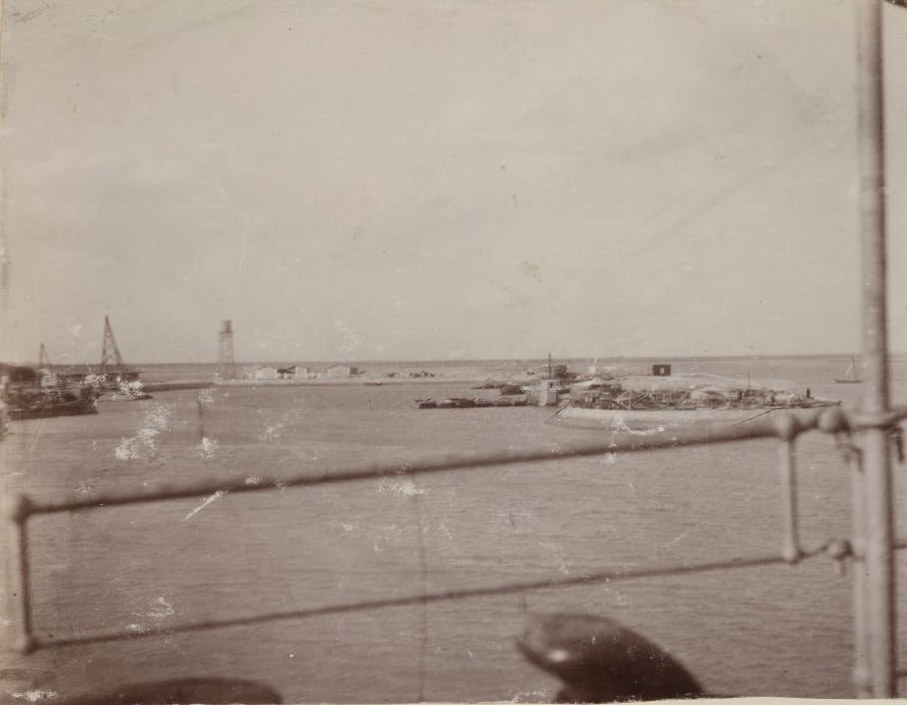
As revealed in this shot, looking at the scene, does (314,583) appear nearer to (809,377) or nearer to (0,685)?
(0,685)

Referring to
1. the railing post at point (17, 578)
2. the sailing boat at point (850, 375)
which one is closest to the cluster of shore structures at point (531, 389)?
the sailing boat at point (850, 375)

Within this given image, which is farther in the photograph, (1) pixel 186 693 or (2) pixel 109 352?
(2) pixel 109 352

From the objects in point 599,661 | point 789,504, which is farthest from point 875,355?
point 599,661

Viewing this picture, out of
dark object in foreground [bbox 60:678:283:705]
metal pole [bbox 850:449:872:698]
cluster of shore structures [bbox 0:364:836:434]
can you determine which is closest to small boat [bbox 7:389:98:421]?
cluster of shore structures [bbox 0:364:836:434]

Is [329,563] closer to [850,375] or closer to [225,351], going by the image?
[225,351]

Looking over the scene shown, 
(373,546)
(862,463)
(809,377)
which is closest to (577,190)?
(809,377)

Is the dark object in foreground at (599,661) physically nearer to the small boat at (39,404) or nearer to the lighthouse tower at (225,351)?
the lighthouse tower at (225,351)

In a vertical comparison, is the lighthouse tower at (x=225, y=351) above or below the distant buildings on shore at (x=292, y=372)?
above
